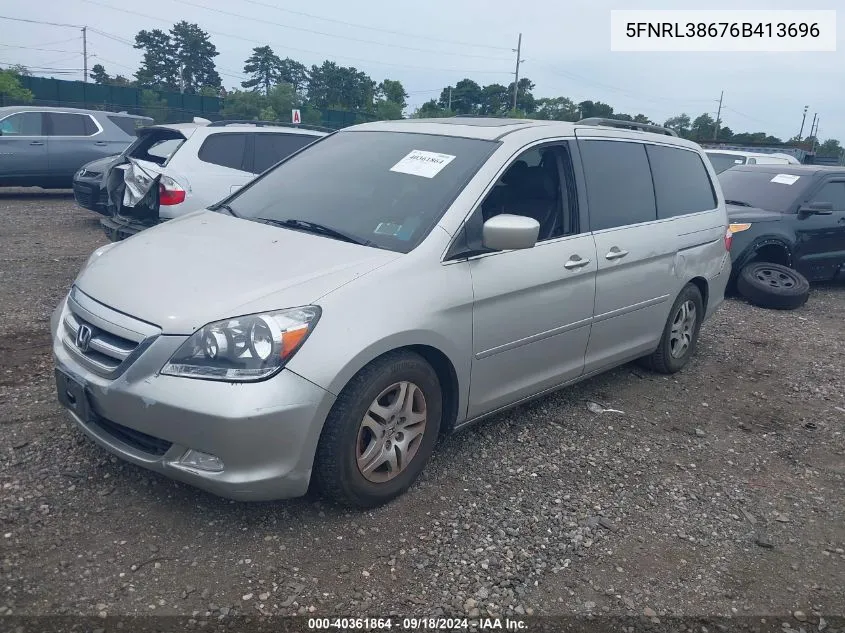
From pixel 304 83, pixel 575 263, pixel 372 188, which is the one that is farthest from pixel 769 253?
pixel 304 83

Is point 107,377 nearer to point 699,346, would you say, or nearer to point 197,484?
point 197,484

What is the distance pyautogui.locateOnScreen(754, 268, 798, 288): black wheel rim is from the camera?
795 cm

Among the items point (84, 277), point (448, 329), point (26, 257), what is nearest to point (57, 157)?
point (26, 257)

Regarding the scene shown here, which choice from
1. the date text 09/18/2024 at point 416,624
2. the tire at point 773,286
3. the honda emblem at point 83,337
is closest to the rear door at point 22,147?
the honda emblem at point 83,337

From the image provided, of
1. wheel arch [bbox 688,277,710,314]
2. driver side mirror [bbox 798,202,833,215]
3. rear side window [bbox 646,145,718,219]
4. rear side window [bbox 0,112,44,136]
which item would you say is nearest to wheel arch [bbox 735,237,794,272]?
driver side mirror [bbox 798,202,833,215]

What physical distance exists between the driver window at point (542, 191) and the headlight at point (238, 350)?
149cm

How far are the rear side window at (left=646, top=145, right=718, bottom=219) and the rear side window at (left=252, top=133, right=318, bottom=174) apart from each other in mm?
4199

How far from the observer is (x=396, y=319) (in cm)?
301

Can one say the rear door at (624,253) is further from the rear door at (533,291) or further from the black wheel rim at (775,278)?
the black wheel rim at (775,278)

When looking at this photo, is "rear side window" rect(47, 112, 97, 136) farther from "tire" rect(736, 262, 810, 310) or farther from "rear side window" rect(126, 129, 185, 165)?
"tire" rect(736, 262, 810, 310)

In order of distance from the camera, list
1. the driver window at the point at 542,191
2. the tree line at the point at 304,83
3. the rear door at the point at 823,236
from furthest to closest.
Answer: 1. the tree line at the point at 304,83
2. the rear door at the point at 823,236
3. the driver window at the point at 542,191

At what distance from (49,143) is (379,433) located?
39.1 ft

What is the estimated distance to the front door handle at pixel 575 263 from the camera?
3934mm

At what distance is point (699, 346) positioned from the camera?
20.5 ft
